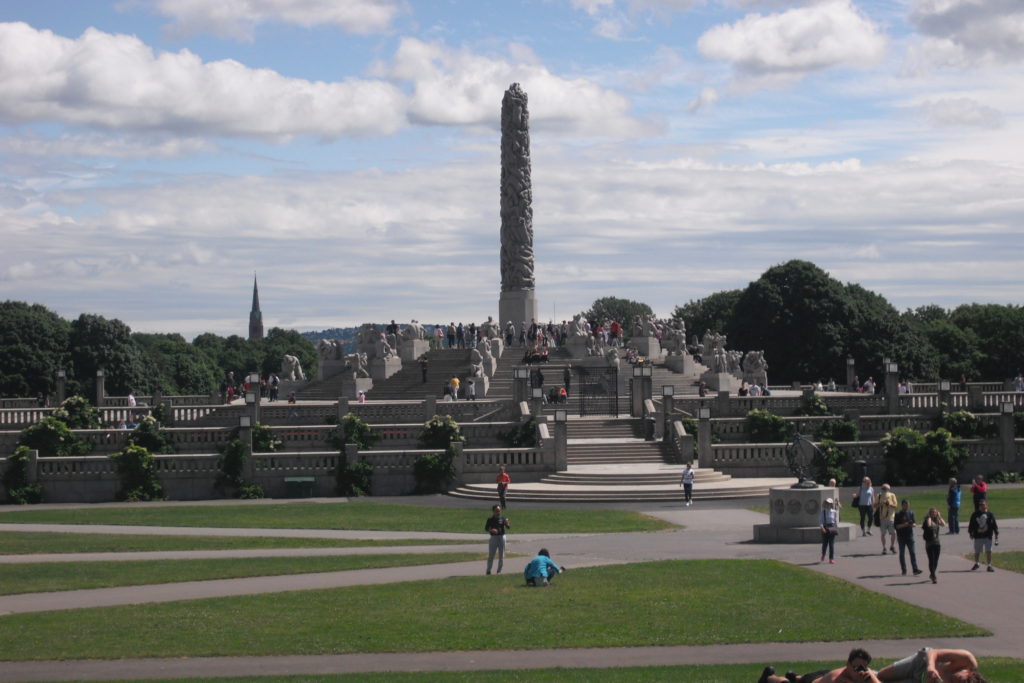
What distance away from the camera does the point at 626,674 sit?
21.1m

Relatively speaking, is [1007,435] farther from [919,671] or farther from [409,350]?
[919,671]

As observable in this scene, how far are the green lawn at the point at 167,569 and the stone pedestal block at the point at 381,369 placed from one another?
4617cm

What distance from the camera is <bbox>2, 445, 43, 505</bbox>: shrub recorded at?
172ft

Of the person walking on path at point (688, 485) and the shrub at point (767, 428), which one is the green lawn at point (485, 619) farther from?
the shrub at point (767, 428)

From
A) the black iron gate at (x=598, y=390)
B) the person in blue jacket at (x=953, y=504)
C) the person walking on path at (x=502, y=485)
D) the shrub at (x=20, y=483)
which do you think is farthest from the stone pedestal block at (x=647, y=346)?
the person in blue jacket at (x=953, y=504)

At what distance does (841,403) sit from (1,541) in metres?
40.3

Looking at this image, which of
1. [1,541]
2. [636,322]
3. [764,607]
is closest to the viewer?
[764,607]

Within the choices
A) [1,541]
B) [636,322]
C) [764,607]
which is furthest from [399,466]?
[636,322]

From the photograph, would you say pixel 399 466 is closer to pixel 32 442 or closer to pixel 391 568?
pixel 32 442

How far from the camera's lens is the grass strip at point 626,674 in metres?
20.7

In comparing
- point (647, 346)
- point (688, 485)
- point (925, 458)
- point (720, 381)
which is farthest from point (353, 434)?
point (647, 346)

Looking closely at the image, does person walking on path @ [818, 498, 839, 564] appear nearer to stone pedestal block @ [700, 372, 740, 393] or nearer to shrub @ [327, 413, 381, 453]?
shrub @ [327, 413, 381, 453]

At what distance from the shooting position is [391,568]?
32625 millimetres

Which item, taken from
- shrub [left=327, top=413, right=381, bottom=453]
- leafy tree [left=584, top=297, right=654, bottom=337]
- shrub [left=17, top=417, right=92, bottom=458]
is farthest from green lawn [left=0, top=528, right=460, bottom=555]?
leafy tree [left=584, top=297, right=654, bottom=337]
